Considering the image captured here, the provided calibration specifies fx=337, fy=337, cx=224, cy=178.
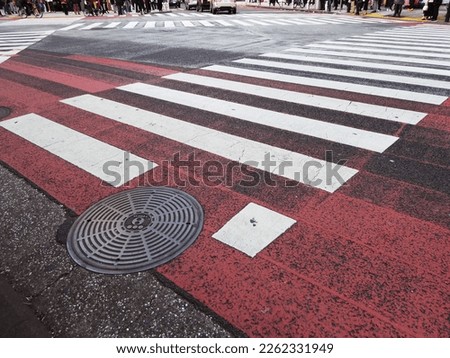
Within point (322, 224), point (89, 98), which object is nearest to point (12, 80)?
point (89, 98)

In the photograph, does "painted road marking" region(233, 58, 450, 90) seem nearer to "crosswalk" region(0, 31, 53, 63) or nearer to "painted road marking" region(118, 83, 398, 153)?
"painted road marking" region(118, 83, 398, 153)

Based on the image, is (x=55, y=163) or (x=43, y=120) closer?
(x=55, y=163)

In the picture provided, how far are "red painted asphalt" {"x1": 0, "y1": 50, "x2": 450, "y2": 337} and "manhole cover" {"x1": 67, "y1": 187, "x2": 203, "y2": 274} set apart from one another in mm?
132

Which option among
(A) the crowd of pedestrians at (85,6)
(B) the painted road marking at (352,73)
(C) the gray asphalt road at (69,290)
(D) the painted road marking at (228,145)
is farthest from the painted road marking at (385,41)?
(A) the crowd of pedestrians at (85,6)

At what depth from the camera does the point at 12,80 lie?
8078 mm

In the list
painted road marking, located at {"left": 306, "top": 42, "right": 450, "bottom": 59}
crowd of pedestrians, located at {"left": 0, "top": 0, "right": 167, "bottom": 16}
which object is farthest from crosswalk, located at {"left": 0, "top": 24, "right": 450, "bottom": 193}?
crowd of pedestrians, located at {"left": 0, "top": 0, "right": 167, "bottom": 16}

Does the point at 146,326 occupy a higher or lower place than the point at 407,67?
lower

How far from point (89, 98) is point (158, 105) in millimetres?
1539

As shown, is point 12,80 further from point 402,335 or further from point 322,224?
point 402,335

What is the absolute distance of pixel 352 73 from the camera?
768 cm

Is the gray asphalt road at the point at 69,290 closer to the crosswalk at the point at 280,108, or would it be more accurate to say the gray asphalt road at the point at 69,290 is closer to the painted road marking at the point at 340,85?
the crosswalk at the point at 280,108

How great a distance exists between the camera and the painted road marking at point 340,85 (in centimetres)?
604

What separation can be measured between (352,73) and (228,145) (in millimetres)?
4675
